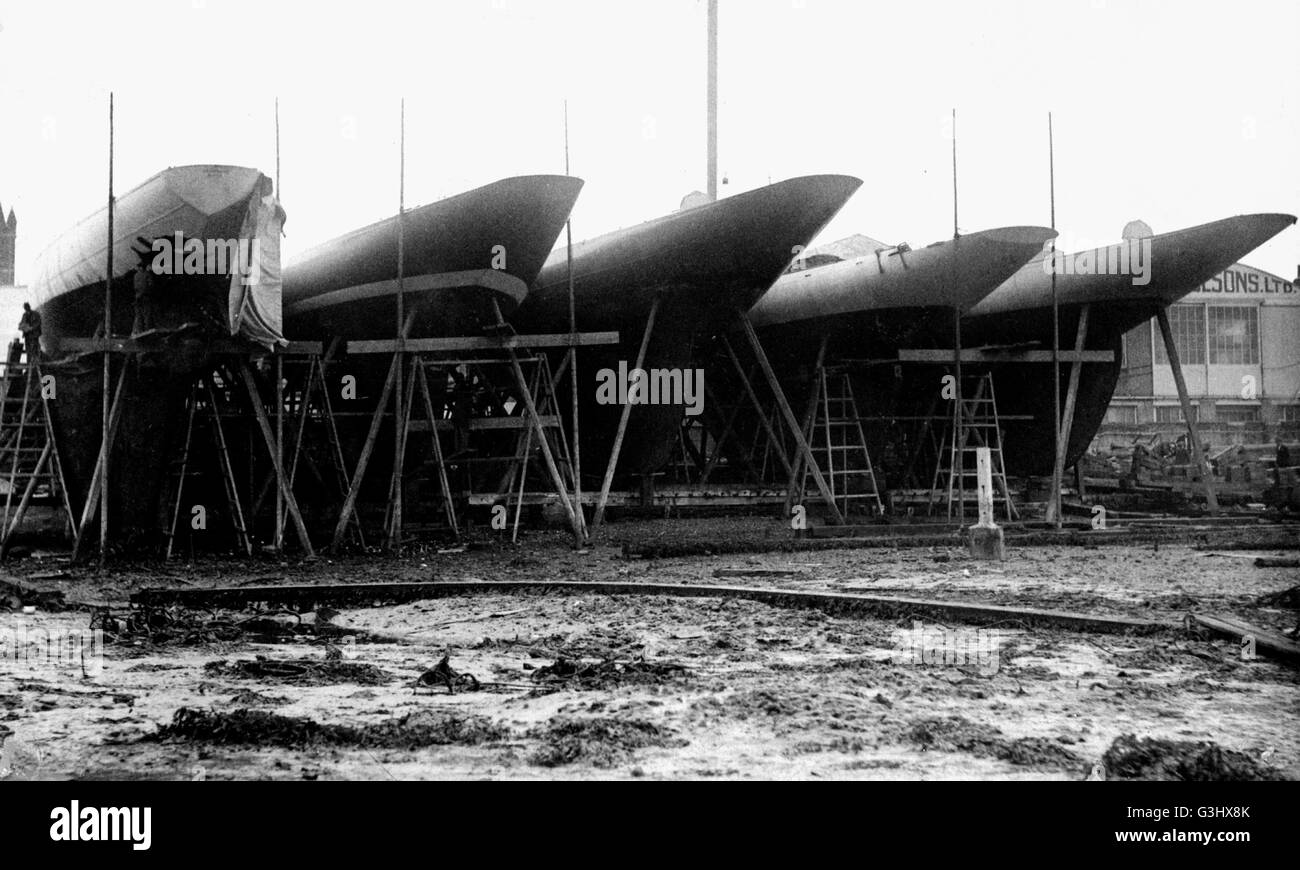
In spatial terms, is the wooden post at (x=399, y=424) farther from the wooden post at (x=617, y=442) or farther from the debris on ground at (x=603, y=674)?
the debris on ground at (x=603, y=674)

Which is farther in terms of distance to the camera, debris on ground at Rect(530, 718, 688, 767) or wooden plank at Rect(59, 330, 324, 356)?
wooden plank at Rect(59, 330, 324, 356)

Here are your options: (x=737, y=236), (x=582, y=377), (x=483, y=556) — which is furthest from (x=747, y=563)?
(x=582, y=377)

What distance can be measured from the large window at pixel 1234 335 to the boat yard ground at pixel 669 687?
2037 cm

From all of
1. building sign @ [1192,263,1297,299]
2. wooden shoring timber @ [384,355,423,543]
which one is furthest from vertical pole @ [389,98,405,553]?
building sign @ [1192,263,1297,299]

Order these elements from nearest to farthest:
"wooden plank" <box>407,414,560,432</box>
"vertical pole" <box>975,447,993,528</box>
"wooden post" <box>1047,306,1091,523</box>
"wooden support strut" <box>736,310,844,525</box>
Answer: "vertical pole" <box>975,447,993,528</box> → "wooden plank" <box>407,414,560,432</box> → "wooden post" <box>1047,306,1091,523</box> → "wooden support strut" <box>736,310,844,525</box>

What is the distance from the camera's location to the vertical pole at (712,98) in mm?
20547

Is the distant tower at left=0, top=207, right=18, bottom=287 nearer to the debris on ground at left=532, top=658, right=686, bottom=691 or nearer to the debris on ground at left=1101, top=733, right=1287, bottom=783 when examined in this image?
the debris on ground at left=532, top=658, right=686, bottom=691

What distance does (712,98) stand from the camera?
20.7 metres

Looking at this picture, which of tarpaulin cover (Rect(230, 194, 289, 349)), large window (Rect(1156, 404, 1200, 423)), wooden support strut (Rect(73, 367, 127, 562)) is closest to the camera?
wooden support strut (Rect(73, 367, 127, 562))

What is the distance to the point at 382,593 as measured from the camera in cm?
777

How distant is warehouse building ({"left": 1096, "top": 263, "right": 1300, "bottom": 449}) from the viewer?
2377cm

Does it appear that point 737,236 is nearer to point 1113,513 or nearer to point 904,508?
point 904,508

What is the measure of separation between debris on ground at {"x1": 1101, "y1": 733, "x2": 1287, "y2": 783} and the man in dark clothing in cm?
1141
